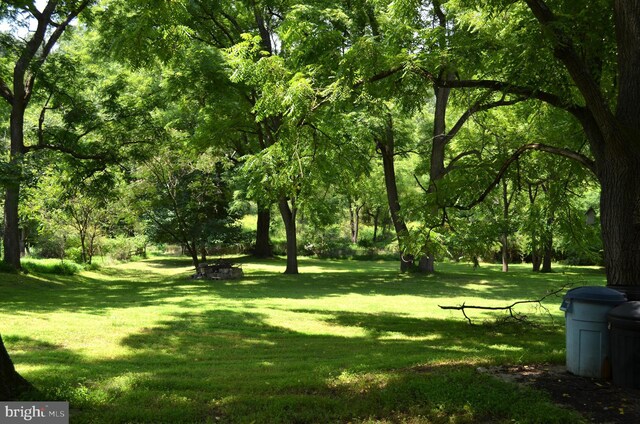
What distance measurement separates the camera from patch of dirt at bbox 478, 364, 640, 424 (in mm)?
4477

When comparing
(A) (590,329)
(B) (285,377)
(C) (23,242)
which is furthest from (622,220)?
(C) (23,242)

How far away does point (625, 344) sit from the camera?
5070 millimetres

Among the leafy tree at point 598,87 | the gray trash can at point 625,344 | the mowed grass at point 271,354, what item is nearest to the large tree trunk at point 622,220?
the leafy tree at point 598,87

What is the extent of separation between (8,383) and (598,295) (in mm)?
5873

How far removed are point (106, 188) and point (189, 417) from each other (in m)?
17.9

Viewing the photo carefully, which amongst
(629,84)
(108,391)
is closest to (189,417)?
(108,391)

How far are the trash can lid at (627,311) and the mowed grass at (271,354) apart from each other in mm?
1166

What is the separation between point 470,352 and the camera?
7.57 meters

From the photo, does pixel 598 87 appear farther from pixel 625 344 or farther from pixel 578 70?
pixel 625 344

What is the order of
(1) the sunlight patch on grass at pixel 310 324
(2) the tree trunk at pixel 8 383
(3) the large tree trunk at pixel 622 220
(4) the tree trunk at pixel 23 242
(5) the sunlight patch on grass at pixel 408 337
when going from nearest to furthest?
(2) the tree trunk at pixel 8 383 → (3) the large tree trunk at pixel 622 220 → (5) the sunlight patch on grass at pixel 408 337 → (1) the sunlight patch on grass at pixel 310 324 → (4) the tree trunk at pixel 23 242

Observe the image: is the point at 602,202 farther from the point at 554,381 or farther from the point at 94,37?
the point at 94,37

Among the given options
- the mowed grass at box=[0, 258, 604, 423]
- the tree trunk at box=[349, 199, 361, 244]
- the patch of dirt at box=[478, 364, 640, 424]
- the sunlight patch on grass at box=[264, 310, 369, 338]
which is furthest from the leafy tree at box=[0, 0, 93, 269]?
the tree trunk at box=[349, 199, 361, 244]

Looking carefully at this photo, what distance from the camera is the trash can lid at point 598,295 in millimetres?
5422
